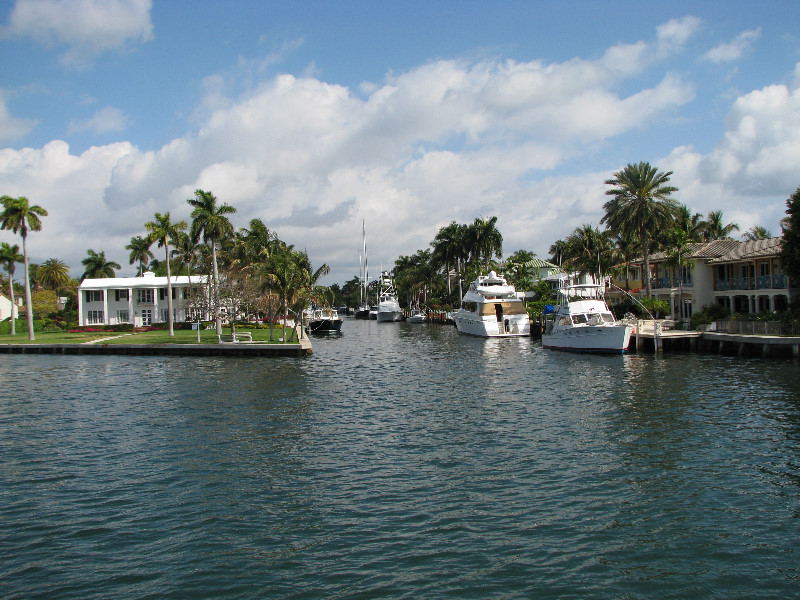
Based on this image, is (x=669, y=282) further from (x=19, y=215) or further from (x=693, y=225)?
(x=19, y=215)

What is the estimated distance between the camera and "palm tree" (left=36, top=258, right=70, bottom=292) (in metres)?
136

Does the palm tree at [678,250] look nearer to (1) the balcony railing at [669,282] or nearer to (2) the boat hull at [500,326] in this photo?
(1) the balcony railing at [669,282]

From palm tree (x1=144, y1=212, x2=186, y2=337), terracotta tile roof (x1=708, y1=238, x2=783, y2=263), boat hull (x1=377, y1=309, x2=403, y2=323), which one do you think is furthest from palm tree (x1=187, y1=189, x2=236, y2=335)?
boat hull (x1=377, y1=309, x2=403, y2=323)

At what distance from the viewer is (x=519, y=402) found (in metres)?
30.1

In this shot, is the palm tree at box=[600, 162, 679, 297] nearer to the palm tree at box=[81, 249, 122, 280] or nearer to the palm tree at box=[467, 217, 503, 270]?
the palm tree at box=[467, 217, 503, 270]

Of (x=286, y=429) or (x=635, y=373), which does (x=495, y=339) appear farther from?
(x=286, y=429)

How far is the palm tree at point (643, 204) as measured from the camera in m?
62.8

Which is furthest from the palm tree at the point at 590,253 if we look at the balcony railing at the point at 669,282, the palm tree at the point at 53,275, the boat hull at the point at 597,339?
the palm tree at the point at 53,275

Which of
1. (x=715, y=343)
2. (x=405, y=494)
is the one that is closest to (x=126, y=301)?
(x=715, y=343)

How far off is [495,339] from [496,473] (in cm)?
5540

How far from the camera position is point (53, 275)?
135750mm

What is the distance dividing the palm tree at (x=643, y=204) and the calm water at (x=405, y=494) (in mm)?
33343

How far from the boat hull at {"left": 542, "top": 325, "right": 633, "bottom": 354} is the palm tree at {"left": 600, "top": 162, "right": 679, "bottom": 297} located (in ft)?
45.1

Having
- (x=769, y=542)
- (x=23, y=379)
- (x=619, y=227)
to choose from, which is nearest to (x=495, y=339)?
(x=619, y=227)
